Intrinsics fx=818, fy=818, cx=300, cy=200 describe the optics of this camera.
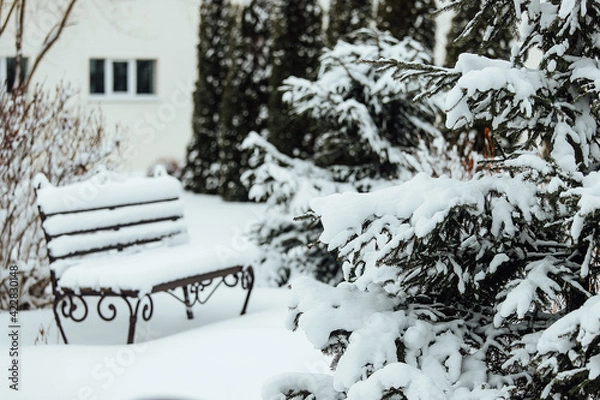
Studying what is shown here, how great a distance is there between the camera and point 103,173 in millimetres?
5598

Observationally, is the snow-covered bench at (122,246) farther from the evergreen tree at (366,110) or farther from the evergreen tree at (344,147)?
the evergreen tree at (366,110)

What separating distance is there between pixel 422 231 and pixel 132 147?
14.0 m

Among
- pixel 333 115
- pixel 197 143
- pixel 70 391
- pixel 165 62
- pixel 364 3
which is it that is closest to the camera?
pixel 70 391

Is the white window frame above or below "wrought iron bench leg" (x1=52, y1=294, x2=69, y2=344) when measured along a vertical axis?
above

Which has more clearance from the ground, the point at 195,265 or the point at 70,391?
the point at 195,265

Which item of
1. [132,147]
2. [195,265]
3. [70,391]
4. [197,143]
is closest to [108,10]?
[132,147]

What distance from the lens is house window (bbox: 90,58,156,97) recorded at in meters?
16.4

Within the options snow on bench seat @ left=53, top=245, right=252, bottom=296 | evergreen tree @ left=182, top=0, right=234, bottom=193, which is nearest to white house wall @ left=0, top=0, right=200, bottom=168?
evergreen tree @ left=182, top=0, right=234, bottom=193

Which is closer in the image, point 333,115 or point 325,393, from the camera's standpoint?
point 325,393

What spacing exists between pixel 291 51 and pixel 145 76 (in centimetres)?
Result: 601

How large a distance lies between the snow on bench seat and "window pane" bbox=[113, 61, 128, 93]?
11804 millimetres

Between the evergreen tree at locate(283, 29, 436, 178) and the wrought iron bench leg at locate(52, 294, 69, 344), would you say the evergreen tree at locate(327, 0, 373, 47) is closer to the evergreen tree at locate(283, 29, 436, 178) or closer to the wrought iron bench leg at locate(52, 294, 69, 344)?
the evergreen tree at locate(283, 29, 436, 178)

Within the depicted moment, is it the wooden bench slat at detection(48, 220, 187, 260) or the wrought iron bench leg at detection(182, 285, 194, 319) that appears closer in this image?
the wooden bench slat at detection(48, 220, 187, 260)

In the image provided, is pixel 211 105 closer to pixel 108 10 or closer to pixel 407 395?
pixel 108 10
